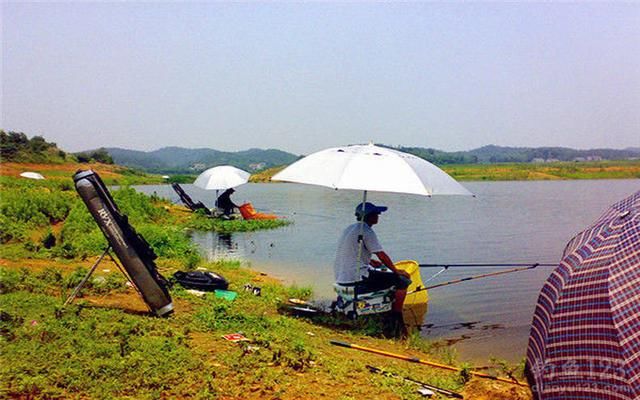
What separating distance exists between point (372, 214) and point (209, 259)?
8012 millimetres

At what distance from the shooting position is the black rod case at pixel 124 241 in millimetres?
6465

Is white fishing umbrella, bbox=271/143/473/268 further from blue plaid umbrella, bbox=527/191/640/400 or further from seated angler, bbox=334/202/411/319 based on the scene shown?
blue plaid umbrella, bbox=527/191/640/400

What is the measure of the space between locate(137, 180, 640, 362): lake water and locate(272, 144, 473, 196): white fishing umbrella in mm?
2746

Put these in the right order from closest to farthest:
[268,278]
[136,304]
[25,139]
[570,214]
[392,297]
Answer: [136,304] → [392,297] → [268,278] → [570,214] → [25,139]

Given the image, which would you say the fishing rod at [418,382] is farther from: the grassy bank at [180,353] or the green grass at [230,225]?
the green grass at [230,225]

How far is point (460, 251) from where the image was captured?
55.6ft

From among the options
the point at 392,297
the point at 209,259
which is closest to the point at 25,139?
the point at 209,259

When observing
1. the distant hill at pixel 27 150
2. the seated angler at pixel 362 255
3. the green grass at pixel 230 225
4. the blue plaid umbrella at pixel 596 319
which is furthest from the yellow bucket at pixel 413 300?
the distant hill at pixel 27 150

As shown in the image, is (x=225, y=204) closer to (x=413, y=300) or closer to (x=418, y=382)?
(x=413, y=300)

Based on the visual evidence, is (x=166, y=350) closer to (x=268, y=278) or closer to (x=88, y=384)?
(x=88, y=384)

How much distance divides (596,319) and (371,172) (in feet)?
12.2

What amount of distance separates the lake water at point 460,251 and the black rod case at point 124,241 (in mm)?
4519

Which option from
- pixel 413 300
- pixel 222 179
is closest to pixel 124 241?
pixel 413 300

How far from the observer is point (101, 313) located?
6355mm
